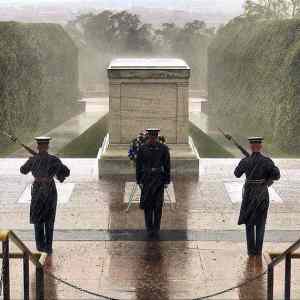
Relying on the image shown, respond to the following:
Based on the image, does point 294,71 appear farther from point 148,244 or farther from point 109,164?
point 148,244

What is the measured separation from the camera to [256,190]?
26.8 feet

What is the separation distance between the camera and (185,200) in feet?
36.7

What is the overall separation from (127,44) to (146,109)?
4948 centimetres

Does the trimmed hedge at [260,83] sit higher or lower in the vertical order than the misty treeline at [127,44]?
higher

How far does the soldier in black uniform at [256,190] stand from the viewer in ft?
26.6

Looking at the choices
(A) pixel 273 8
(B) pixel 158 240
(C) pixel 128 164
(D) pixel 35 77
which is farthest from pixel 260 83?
(A) pixel 273 8

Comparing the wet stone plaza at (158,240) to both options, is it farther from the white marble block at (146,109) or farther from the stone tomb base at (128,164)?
the white marble block at (146,109)

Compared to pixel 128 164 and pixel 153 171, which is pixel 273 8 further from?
pixel 153 171

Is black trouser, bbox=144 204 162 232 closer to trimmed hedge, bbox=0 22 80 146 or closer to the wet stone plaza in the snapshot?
the wet stone plaza

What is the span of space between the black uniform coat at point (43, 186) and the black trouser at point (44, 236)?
80 mm

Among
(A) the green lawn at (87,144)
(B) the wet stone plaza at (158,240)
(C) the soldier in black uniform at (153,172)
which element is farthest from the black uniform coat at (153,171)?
(A) the green lawn at (87,144)

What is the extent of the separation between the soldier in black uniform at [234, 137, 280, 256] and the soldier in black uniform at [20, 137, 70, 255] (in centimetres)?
200

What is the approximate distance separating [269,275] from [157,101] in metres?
7.24

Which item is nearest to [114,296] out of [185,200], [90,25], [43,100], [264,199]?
[264,199]
